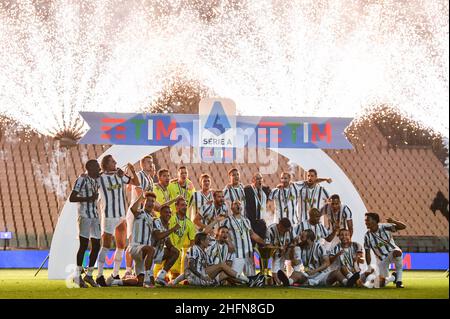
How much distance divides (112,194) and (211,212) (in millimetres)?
1301

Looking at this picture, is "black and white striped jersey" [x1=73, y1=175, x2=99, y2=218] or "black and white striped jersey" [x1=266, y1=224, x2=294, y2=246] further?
"black and white striped jersey" [x1=266, y1=224, x2=294, y2=246]

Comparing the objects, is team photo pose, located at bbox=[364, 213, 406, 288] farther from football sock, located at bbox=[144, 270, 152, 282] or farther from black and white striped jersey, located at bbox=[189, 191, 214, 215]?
football sock, located at bbox=[144, 270, 152, 282]

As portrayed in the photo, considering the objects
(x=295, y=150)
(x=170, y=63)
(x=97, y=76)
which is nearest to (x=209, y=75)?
(x=170, y=63)

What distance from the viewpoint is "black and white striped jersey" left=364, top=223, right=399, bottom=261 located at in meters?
11.2

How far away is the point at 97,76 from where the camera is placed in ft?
60.0

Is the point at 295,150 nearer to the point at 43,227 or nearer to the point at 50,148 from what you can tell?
the point at 43,227

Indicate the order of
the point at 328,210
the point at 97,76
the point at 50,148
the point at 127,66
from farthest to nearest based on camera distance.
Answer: the point at 50,148 < the point at 97,76 < the point at 127,66 < the point at 328,210

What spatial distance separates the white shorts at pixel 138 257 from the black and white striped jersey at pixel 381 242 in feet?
9.68

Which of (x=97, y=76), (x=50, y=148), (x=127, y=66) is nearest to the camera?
(x=127, y=66)

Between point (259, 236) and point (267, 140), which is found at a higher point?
point (267, 140)

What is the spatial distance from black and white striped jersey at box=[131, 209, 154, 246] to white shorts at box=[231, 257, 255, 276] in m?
1.14

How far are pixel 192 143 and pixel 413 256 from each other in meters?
7.37

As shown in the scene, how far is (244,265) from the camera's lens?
35.9 ft

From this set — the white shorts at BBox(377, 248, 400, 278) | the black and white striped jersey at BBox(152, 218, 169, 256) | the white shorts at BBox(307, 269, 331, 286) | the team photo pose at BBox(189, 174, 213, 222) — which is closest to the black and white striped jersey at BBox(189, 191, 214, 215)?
the team photo pose at BBox(189, 174, 213, 222)
